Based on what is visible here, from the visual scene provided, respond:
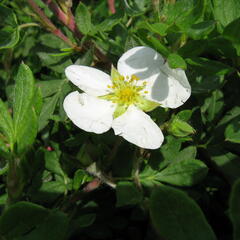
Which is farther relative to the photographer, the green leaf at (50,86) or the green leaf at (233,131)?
the green leaf at (50,86)

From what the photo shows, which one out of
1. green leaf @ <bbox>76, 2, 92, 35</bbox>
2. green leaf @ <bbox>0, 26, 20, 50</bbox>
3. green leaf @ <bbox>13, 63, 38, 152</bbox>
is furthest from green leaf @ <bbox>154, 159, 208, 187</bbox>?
green leaf @ <bbox>0, 26, 20, 50</bbox>

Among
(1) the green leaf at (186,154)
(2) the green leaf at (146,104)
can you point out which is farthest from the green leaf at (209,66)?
(1) the green leaf at (186,154)

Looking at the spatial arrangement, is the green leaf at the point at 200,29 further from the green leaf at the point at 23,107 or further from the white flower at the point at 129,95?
the green leaf at the point at 23,107

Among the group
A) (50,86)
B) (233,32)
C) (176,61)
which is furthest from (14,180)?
(233,32)

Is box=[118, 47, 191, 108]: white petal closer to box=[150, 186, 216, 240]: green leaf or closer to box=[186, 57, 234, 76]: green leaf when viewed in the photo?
box=[186, 57, 234, 76]: green leaf

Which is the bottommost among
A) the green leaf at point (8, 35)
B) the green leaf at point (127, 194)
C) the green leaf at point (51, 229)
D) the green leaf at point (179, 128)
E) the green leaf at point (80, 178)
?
the green leaf at point (80, 178)

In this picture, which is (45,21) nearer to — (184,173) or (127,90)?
(127,90)
